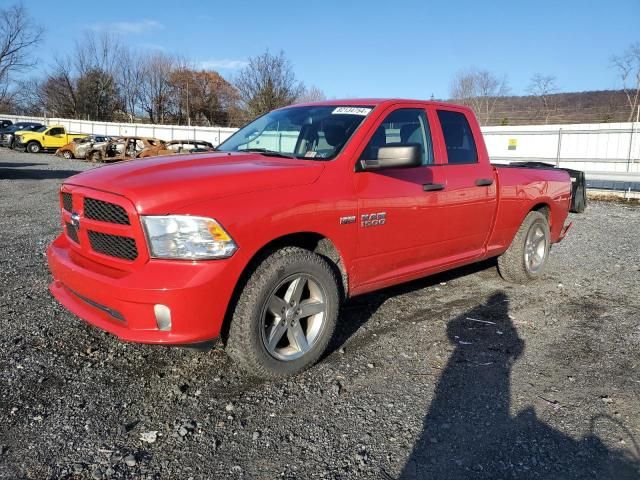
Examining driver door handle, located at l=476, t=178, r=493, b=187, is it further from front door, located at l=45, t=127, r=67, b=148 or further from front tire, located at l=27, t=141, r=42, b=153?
front tire, located at l=27, t=141, r=42, b=153

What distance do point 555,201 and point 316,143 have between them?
3.47 metres

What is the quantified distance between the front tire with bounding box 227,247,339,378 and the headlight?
Answer: 40 cm

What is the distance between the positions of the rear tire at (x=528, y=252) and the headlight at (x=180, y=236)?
3857mm

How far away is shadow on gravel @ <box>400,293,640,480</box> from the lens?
2.50 meters

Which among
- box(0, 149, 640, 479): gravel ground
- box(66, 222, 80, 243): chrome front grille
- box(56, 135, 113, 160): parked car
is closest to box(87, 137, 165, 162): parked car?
box(56, 135, 113, 160): parked car

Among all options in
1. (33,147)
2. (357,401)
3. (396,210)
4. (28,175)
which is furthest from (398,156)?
(33,147)

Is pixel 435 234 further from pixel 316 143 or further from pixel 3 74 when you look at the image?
pixel 3 74

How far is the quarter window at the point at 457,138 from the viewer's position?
4.62 m

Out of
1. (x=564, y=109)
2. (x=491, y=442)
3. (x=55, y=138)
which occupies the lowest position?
(x=491, y=442)

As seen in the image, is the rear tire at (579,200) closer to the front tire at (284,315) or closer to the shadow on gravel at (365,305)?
the shadow on gravel at (365,305)

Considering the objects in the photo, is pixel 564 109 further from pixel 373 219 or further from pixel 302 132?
pixel 373 219

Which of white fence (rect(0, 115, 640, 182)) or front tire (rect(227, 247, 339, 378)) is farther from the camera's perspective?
white fence (rect(0, 115, 640, 182))

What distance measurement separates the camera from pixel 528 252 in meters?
5.79

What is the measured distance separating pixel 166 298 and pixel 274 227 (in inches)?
29.7
